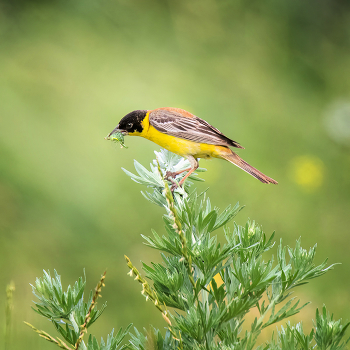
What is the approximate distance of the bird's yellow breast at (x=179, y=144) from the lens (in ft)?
2.75

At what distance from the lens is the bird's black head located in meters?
0.91

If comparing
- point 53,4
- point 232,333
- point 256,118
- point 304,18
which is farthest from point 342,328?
point 304,18

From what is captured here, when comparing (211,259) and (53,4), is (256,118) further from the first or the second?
(211,259)

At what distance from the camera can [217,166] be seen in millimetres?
1596

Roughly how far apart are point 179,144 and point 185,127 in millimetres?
122

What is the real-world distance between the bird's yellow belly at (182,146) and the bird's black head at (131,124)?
26mm

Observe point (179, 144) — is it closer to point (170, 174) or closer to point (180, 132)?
point (180, 132)

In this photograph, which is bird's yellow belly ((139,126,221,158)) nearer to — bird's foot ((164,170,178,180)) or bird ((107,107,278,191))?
bird ((107,107,278,191))

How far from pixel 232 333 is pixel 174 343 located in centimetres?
8

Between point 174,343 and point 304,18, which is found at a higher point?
point 304,18

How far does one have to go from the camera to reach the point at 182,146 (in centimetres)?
83

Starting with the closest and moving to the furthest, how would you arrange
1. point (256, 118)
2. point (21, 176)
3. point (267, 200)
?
point (21, 176), point (267, 200), point (256, 118)

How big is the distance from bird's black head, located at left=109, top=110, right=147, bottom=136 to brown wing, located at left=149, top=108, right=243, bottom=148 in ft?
0.11

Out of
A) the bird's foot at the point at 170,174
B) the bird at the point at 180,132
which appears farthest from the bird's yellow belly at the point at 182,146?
the bird's foot at the point at 170,174
